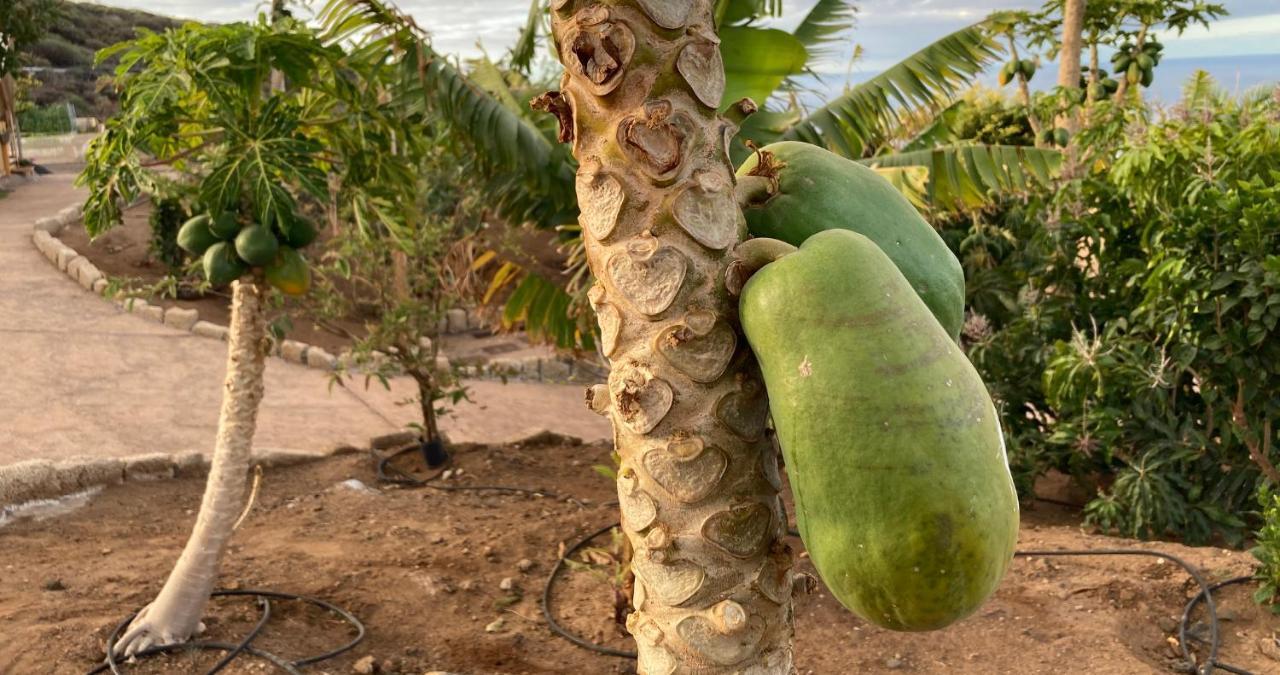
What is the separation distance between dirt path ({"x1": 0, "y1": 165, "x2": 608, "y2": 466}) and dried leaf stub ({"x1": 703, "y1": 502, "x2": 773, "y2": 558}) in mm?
7370

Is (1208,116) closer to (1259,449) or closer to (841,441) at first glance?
(1259,449)

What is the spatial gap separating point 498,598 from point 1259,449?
4.41 m

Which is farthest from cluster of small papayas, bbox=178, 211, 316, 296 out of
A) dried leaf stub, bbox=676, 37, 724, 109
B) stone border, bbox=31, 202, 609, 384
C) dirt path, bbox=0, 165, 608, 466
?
stone border, bbox=31, 202, 609, 384

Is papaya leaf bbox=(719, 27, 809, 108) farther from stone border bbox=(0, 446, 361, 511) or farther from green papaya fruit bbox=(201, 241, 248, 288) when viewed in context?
stone border bbox=(0, 446, 361, 511)

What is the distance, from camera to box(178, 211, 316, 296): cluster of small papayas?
380 centimetres

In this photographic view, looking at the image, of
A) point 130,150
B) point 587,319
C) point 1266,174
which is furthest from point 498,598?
point 1266,174

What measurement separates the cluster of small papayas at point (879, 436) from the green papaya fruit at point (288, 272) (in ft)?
10.2

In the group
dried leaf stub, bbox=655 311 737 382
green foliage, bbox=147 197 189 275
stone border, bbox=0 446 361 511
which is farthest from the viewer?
green foliage, bbox=147 197 189 275

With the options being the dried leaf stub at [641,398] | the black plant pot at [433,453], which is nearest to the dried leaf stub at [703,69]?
the dried leaf stub at [641,398]

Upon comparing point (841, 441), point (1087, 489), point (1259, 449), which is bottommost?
point (1087, 489)

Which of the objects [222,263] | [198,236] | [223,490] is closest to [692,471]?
[222,263]

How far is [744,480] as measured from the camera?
1260mm

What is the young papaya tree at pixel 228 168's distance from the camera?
3.61 m

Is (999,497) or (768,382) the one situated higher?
(768,382)
